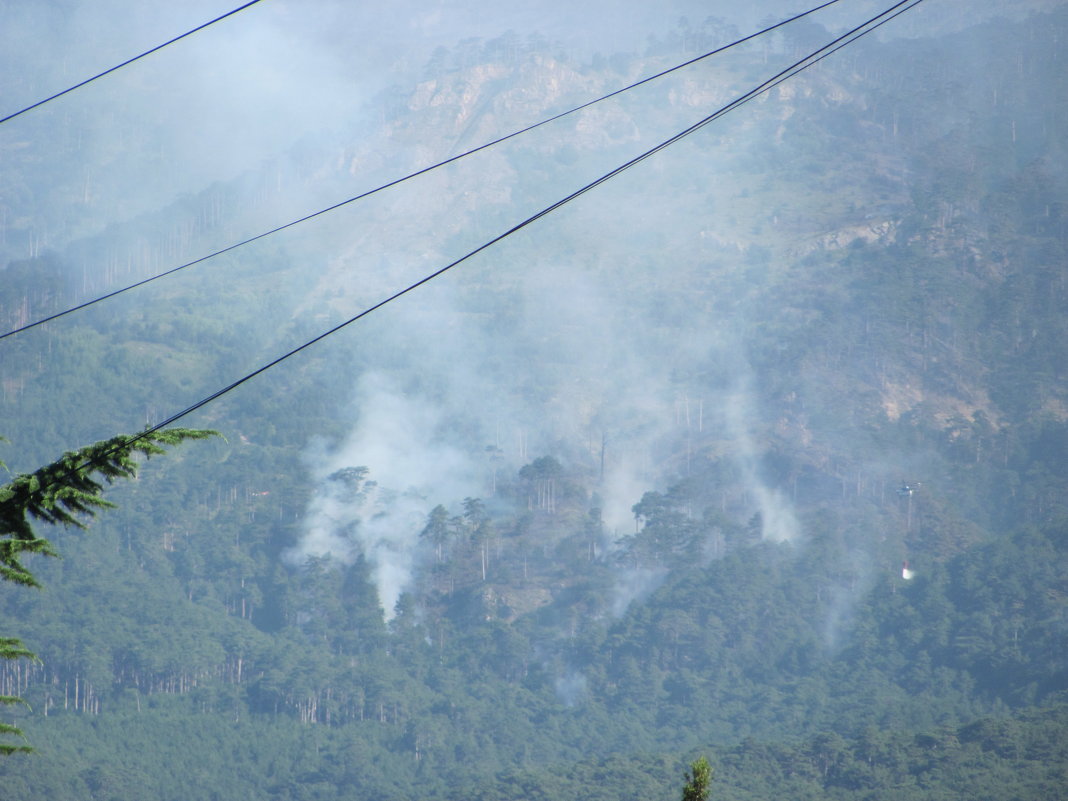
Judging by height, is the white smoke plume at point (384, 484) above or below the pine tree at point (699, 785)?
above

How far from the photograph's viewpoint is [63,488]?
12.0 meters

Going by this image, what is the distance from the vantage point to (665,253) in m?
186

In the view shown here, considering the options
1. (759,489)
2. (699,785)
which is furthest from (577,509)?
(699,785)

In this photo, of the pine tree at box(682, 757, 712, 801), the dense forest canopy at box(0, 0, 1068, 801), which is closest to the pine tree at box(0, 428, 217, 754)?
the pine tree at box(682, 757, 712, 801)

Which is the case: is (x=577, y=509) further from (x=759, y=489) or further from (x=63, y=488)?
(x=63, y=488)

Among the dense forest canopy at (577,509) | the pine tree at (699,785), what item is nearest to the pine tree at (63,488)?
the pine tree at (699,785)

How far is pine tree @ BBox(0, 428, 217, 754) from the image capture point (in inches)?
469

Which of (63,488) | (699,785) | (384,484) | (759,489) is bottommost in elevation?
(699,785)

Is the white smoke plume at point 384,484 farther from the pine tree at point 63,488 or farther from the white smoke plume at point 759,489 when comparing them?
the pine tree at point 63,488

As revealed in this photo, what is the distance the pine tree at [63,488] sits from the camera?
11922 mm

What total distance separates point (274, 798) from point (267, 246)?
107 meters

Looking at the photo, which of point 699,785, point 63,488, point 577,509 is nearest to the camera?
point 63,488

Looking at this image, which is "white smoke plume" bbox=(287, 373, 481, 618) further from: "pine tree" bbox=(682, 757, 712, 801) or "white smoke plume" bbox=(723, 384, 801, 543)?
"pine tree" bbox=(682, 757, 712, 801)

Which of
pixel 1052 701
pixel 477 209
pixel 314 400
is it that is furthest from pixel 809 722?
pixel 477 209
